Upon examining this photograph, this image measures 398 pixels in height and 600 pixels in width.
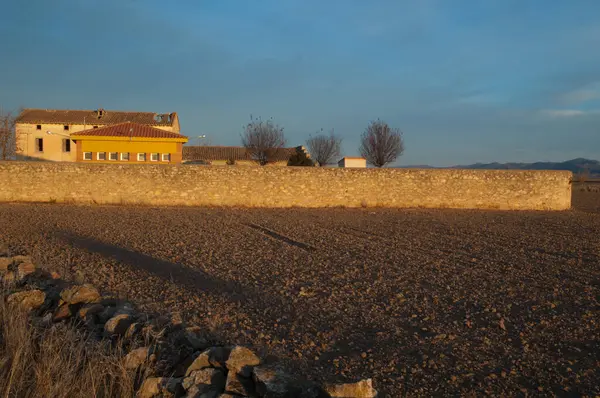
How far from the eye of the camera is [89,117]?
44438mm

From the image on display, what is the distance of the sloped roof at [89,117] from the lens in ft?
143

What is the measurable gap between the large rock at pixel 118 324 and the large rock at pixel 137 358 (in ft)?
2.12

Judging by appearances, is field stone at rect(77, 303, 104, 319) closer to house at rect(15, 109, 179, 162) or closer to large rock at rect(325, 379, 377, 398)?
large rock at rect(325, 379, 377, 398)

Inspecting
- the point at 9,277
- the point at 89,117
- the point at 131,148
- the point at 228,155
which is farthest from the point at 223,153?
the point at 9,277

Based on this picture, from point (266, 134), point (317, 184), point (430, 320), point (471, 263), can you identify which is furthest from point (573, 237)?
point (266, 134)

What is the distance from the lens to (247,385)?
363 centimetres

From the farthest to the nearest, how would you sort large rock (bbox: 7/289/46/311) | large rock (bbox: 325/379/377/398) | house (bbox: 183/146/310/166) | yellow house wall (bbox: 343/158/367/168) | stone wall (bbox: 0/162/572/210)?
house (bbox: 183/146/310/166) → yellow house wall (bbox: 343/158/367/168) → stone wall (bbox: 0/162/572/210) → large rock (bbox: 7/289/46/311) → large rock (bbox: 325/379/377/398)

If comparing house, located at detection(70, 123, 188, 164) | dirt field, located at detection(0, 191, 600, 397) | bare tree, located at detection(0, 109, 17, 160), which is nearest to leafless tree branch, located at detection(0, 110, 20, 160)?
bare tree, located at detection(0, 109, 17, 160)

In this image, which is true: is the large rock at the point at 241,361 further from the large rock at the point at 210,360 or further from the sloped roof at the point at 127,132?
the sloped roof at the point at 127,132

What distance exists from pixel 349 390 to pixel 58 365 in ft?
8.22

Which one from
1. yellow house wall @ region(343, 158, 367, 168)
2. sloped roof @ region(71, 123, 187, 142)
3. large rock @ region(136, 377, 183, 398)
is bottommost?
large rock @ region(136, 377, 183, 398)

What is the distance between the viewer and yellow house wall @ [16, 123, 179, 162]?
43.4 metres

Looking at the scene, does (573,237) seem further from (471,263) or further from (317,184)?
(317,184)

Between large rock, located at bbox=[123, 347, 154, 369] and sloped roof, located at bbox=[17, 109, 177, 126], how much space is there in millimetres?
41666
